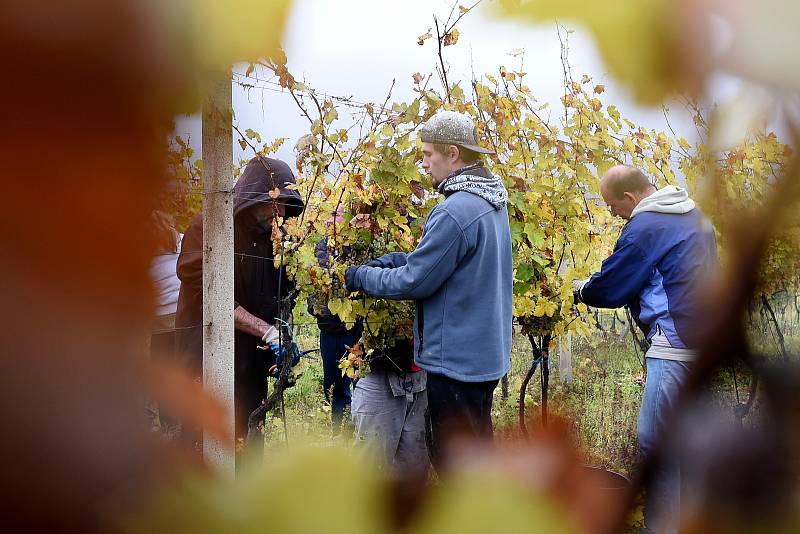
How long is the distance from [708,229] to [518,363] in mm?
3383

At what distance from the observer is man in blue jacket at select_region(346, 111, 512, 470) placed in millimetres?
1786

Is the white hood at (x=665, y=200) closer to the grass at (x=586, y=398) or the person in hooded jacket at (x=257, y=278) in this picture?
the grass at (x=586, y=398)

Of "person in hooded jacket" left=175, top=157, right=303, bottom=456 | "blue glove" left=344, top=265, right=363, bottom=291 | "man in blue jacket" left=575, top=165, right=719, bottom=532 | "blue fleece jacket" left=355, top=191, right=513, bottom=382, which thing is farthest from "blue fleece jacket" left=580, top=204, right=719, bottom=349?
"person in hooded jacket" left=175, top=157, right=303, bottom=456

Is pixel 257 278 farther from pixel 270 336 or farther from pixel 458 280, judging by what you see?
pixel 458 280

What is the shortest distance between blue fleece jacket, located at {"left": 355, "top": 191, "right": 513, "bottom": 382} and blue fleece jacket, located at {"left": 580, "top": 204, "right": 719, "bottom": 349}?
0.98ft

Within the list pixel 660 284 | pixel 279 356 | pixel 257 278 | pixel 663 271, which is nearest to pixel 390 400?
pixel 279 356

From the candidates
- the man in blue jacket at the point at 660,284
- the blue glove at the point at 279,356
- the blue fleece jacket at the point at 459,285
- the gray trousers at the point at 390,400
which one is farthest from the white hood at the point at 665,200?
the gray trousers at the point at 390,400

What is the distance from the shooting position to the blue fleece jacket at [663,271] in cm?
23

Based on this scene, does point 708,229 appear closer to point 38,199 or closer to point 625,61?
point 625,61

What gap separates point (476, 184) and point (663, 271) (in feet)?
3.94

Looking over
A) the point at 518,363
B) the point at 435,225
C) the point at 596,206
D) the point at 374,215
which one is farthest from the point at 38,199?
the point at 518,363

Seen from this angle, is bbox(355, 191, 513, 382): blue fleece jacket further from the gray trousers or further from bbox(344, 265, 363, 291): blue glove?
the gray trousers

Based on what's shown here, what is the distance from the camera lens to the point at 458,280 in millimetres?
1829

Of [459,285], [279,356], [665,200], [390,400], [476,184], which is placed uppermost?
[476,184]
